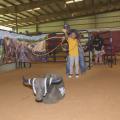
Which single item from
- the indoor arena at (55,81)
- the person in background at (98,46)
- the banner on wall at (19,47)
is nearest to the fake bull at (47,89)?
the indoor arena at (55,81)

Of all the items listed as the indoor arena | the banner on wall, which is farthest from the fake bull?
the banner on wall

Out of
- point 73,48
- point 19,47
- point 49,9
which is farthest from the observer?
point 49,9

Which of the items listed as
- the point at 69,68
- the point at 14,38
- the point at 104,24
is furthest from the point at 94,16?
the point at 69,68

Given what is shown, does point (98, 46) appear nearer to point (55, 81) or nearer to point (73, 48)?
point (73, 48)

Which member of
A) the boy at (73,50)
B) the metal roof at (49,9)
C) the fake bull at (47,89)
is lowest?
the fake bull at (47,89)

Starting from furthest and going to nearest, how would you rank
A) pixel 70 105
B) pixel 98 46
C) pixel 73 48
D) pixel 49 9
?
pixel 49 9 < pixel 98 46 < pixel 73 48 < pixel 70 105

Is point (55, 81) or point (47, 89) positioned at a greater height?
point (55, 81)

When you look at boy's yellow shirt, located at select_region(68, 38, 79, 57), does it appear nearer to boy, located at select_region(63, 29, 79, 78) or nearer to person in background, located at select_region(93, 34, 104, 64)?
boy, located at select_region(63, 29, 79, 78)

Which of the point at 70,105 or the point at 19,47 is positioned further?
the point at 19,47

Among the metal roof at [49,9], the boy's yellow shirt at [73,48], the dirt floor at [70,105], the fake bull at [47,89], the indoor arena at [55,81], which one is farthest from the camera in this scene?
the metal roof at [49,9]

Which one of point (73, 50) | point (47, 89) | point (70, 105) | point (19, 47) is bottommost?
point (70, 105)

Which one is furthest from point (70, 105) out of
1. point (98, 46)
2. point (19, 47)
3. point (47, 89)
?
point (98, 46)

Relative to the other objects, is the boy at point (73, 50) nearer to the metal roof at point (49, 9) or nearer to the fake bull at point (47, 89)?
the fake bull at point (47, 89)

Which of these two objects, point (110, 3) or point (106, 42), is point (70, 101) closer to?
point (106, 42)
